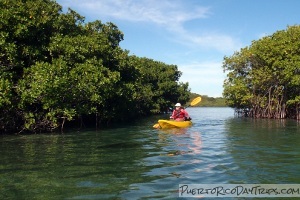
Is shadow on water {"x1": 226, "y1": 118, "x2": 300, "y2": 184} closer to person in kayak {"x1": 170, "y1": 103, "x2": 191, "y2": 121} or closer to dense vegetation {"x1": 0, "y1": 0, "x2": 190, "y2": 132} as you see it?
person in kayak {"x1": 170, "y1": 103, "x2": 191, "y2": 121}

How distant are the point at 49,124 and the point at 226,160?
12.1 metres

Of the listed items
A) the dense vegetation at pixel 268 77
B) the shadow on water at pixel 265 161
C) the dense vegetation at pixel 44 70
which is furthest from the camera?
the dense vegetation at pixel 268 77

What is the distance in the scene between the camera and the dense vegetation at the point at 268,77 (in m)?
29.1

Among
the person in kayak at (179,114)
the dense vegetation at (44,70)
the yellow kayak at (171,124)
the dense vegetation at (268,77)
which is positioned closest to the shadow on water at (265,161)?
the yellow kayak at (171,124)

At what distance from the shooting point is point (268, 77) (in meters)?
32.0

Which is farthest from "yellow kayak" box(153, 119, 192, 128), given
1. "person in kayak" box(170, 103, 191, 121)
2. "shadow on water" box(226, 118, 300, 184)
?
"shadow on water" box(226, 118, 300, 184)

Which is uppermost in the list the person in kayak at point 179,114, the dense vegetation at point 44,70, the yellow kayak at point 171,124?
the dense vegetation at point 44,70

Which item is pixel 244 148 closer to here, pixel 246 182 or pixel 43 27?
pixel 246 182

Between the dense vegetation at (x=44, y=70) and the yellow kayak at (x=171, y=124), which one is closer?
the dense vegetation at (x=44, y=70)

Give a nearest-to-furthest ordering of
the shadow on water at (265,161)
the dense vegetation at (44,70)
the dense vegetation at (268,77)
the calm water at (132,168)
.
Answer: the calm water at (132,168)
the shadow on water at (265,161)
the dense vegetation at (44,70)
the dense vegetation at (268,77)

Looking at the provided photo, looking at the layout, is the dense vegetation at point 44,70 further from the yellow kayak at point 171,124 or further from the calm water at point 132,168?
the calm water at point 132,168

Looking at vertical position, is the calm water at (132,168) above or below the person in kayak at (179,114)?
below

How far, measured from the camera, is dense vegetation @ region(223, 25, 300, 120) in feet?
95.3

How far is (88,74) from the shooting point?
18.7 metres
